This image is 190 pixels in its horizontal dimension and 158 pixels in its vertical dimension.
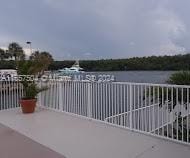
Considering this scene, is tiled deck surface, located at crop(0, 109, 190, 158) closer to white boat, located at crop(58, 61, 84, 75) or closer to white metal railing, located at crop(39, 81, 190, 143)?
white metal railing, located at crop(39, 81, 190, 143)

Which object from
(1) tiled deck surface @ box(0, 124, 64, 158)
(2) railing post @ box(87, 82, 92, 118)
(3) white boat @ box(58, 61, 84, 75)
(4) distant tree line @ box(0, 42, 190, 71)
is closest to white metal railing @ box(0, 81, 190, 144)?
(2) railing post @ box(87, 82, 92, 118)

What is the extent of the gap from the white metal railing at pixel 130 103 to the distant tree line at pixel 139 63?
9.25 ft

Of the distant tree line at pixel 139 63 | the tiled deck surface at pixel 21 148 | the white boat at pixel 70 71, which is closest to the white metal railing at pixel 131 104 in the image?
the white boat at pixel 70 71

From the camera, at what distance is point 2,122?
6.21 meters

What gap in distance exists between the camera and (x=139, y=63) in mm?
11039

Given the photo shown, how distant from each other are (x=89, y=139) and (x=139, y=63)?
6874 millimetres

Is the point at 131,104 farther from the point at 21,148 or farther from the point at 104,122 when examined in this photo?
the point at 21,148

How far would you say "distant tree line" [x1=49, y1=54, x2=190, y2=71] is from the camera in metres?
9.03

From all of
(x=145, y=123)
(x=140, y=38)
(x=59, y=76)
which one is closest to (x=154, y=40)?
(x=140, y=38)

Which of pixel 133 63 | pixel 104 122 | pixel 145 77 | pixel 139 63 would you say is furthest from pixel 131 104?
pixel 133 63

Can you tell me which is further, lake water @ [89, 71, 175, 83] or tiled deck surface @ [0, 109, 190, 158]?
lake water @ [89, 71, 175, 83]

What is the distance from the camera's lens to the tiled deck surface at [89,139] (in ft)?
12.9

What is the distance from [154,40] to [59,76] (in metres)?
6.29

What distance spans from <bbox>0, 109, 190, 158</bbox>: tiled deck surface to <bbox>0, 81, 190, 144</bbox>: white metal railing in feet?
0.98
